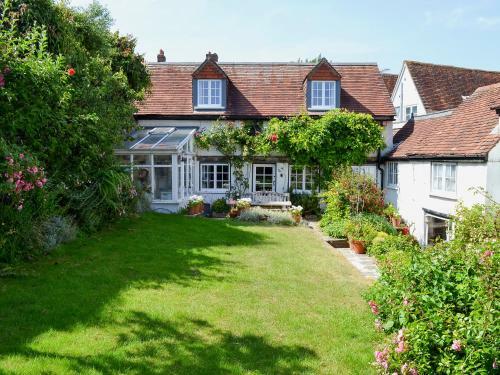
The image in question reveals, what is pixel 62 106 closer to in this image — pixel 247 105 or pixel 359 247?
pixel 359 247

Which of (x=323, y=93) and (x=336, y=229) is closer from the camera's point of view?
(x=336, y=229)

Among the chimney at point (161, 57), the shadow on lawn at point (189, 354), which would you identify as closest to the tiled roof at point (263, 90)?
the chimney at point (161, 57)

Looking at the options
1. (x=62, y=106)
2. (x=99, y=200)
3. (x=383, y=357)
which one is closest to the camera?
(x=383, y=357)

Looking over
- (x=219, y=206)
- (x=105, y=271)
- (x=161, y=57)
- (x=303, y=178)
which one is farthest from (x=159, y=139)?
(x=105, y=271)

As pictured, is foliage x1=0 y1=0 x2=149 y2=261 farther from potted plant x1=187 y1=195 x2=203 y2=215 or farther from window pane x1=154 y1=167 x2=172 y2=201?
potted plant x1=187 y1=195 x2=203 y2=215

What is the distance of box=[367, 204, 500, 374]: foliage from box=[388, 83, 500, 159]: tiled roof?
30.1 ft

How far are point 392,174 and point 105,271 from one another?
54.1ft

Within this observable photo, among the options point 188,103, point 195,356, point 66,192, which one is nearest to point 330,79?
point 188,103

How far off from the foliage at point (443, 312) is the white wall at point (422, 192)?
28.7 feet

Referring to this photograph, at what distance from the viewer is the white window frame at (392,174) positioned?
67.9 feet

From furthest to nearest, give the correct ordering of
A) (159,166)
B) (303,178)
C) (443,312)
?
(303,178) → (159,166) → (443,312)

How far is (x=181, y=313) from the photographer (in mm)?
6578

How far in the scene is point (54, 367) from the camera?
4770 mm

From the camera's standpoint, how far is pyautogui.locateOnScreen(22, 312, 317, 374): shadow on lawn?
4918 millimetres
